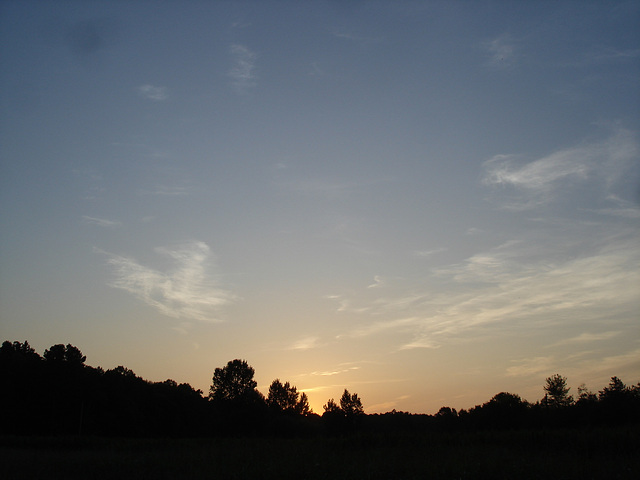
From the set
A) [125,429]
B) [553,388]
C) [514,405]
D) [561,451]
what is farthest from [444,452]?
[553,388]

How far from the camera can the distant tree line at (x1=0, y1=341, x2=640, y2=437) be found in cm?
5172

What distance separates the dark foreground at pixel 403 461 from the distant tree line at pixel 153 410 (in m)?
18.0

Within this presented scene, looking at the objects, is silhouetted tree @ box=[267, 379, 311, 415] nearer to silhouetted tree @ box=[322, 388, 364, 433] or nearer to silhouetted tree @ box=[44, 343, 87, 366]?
silhouetted tree @ box=[322, 388, 364, 433]

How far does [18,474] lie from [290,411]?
113890mm

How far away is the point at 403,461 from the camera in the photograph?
63.3ft

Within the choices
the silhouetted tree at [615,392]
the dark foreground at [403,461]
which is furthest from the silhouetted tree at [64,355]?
the silhouetted tree at [615,392]

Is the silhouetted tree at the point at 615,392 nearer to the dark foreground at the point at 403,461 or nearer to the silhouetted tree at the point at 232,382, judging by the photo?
the dark foreground at the point at 403,461

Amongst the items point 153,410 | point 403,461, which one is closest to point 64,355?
point 153,410

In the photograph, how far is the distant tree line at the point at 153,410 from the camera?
51719 millimetres

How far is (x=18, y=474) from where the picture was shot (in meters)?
18.6

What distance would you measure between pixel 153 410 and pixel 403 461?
6309 cm

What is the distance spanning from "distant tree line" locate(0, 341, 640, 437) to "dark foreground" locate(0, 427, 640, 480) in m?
18.0

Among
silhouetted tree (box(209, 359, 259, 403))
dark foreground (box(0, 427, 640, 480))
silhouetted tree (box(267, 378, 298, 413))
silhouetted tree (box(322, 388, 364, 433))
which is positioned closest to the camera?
dark foreground (box(0, 427, 640, 480))

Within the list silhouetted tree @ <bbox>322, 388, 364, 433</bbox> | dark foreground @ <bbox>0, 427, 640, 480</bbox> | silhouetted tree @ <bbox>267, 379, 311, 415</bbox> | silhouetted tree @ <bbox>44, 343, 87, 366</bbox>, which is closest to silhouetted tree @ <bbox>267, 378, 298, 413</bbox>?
silhouetted tree @ <bbox>267, 379, 311, 415</bbox>
